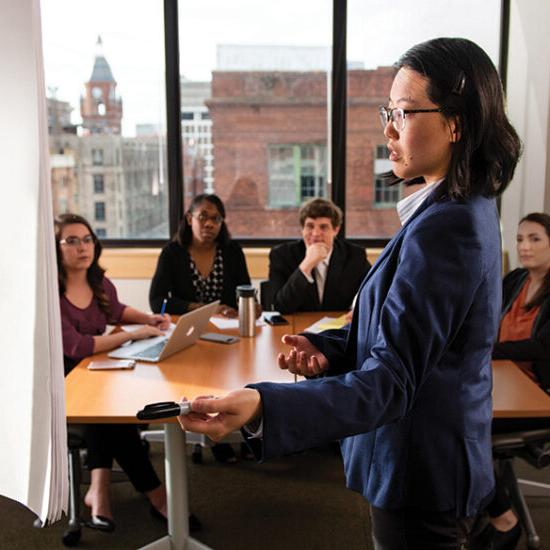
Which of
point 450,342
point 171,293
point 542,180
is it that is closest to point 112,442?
point 171,293

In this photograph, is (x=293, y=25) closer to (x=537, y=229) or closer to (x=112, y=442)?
(x=537, y=229)

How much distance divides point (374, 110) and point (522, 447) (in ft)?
9.82

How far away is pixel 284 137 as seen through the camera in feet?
16.1

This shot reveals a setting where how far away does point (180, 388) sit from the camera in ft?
7.35

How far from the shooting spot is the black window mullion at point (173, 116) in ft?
15.3

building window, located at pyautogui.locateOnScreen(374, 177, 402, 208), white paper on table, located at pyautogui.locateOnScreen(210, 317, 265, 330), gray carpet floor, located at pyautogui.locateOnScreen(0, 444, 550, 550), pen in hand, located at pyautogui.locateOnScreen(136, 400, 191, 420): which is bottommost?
gray carpet floor, located at pyautogui.locateOnScreen(0, 444, 550, 550)

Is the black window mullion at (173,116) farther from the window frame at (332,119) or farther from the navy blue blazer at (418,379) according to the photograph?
the navy blue blazer at (418,379)

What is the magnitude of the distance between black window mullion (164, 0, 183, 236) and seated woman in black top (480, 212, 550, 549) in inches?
98.6

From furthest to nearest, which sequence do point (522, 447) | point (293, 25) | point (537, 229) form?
1. point (293, 25)
2. point (537, 229)
3. point (522, 447)

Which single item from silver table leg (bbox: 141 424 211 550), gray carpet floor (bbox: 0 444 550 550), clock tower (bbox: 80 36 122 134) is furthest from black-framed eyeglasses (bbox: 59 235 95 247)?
clock tower (bbox: 80 36 122 134)

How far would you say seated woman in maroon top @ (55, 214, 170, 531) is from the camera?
2719 mm

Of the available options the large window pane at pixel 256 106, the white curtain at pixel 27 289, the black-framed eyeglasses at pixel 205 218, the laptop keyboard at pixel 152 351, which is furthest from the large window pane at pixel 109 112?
the white curtain at pixel 27 289

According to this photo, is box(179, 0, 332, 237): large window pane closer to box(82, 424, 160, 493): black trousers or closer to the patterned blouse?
the patterned blouse

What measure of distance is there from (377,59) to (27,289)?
4558 millimetres
